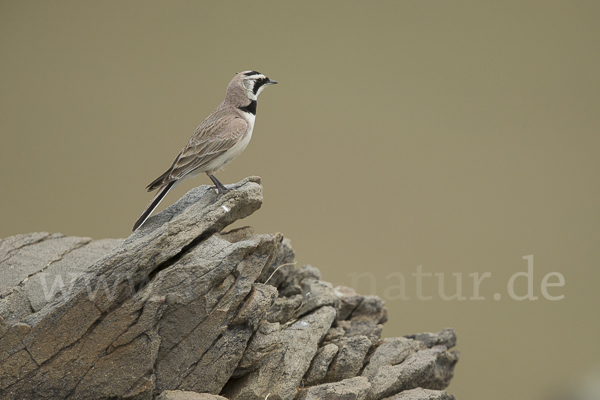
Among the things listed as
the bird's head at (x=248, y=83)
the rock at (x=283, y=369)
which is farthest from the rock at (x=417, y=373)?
the bird's head at (x=248, y=83)

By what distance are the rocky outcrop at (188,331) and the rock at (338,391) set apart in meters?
0.02

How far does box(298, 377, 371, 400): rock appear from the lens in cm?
638

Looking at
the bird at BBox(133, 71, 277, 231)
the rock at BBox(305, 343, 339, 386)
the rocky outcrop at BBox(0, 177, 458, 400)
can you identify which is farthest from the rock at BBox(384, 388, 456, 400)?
the bird at BBox(133, 71, 277, 231)

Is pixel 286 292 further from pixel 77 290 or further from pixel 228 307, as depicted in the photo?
pixel 77 290

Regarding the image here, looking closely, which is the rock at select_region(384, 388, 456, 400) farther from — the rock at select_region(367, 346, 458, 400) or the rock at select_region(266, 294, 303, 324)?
the rock at select_region(266, 294, 303, 324)

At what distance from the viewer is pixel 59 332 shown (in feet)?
18.7

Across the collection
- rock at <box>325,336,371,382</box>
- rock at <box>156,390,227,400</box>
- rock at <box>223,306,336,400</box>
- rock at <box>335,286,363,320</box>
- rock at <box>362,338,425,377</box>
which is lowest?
rock at <box>156,390,227,400</box>

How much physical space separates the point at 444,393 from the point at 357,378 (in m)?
1.31

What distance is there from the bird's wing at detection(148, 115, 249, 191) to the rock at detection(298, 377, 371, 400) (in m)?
3.30

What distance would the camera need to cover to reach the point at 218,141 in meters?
7.05

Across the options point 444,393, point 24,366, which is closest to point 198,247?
point 24,366

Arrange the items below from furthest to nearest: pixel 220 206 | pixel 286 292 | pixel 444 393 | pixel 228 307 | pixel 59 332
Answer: pixel 286 292, pixel 444 393, pixel 220 206, pixel 228 307, pixel 59 332

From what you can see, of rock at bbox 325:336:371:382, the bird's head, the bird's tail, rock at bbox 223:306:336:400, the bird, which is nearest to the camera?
rock at bbox 223:306:336:400

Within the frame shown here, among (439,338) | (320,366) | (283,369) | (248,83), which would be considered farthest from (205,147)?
(439,338)
